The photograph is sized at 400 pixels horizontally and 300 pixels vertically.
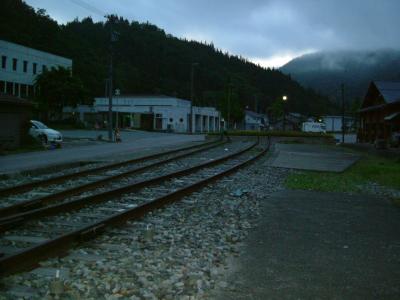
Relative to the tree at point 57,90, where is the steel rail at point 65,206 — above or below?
below

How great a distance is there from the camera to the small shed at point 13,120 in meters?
26.3

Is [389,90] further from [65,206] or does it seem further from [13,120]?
[65,206]

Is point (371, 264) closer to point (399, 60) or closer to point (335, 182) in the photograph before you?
point (335, 182)

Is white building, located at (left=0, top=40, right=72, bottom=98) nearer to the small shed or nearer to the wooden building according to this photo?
the small shed

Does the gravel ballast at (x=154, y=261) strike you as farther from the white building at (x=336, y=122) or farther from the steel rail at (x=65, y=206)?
the white building at (x=336, y=122)

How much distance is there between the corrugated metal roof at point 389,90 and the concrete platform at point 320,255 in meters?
32.5

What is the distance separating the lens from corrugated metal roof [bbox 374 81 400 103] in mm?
41250

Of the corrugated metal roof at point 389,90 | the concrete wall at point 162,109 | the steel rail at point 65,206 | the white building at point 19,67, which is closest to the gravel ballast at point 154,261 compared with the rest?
the steel rail at point 65,206

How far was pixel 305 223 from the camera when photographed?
8.89m

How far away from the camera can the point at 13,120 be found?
27.1 meters

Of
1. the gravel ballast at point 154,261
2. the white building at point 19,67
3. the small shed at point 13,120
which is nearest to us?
the gravel ballast at point 154,261

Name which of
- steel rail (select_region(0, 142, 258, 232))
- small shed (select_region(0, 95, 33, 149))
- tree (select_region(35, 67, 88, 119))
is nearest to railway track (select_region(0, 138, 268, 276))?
steel rail (select_region(0, 142, 258, 232))

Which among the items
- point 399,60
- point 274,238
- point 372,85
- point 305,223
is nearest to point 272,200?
point 305,223

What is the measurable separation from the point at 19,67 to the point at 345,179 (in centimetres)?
5695
